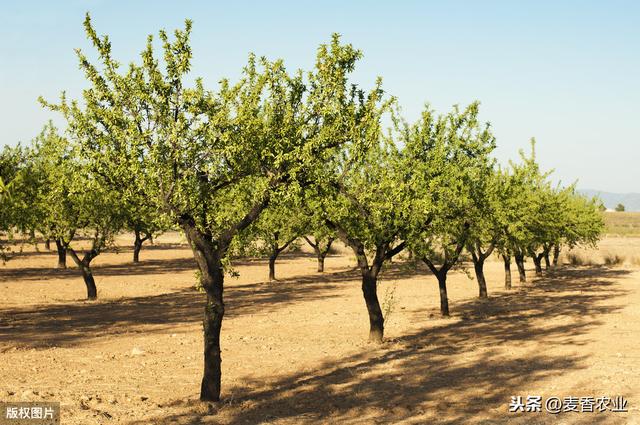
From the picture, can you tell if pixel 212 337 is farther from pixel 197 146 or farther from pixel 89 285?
pixel 89 285

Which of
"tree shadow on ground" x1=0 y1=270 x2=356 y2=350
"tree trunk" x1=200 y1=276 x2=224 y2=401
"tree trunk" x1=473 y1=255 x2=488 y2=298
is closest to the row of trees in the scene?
"tree trunk" x1=200 y1=276 x2=224 y2=401

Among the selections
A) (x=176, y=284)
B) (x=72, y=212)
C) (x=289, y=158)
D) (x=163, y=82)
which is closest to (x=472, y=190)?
(x=289, y=158)

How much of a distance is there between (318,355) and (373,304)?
3210mm

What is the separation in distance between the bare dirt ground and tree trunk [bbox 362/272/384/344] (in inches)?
24.9

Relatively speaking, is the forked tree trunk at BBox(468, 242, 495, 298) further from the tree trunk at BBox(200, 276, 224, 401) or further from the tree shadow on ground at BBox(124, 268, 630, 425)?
the tree trunk at BBox(200, 276, 224, 401)

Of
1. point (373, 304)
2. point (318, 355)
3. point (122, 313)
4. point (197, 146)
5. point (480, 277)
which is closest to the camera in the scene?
point (197, 146)

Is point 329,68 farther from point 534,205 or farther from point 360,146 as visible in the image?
point 534,205

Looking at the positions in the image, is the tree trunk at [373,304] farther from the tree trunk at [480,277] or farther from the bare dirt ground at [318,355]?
the tree trunk at [480,277]

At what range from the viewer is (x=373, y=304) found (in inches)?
951

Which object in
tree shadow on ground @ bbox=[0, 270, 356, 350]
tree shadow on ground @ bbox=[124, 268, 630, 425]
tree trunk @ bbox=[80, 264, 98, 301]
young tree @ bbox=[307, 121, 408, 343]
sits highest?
young tree @ bbox=[307, 121, 408, 343]

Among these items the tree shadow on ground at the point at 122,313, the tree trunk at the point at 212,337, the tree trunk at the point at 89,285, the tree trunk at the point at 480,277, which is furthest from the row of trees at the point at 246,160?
the tree trunk at the point at 89,285

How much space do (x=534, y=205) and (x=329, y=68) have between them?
26253 mm

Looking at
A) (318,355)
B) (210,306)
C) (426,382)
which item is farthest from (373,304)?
(210,306)

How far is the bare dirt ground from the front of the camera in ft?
50.9
